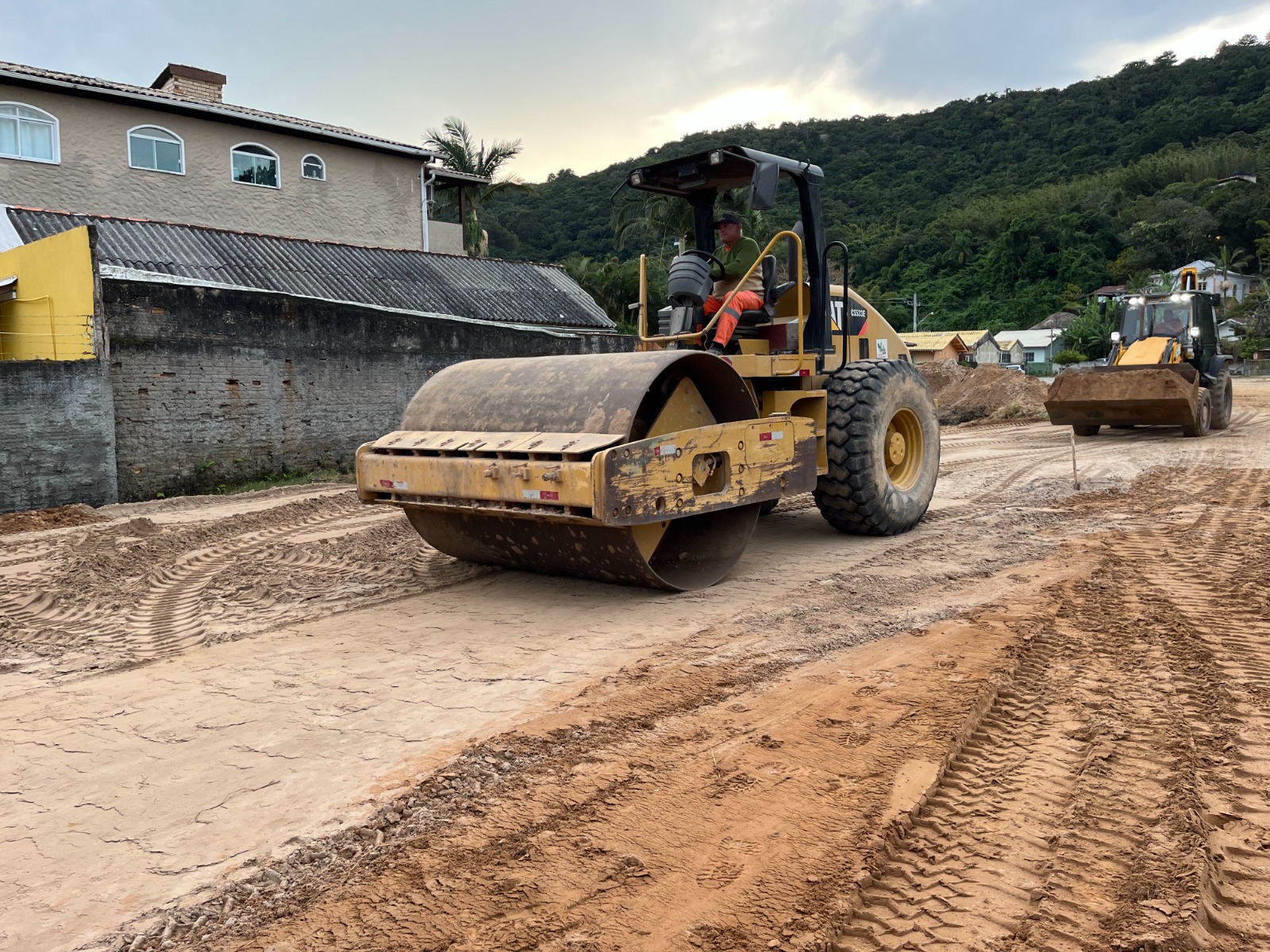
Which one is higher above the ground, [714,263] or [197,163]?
[197,163]

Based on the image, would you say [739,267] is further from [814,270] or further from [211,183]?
[211,183]

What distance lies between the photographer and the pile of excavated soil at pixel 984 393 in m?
22.5

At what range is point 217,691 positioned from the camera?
175 inches

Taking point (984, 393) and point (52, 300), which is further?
point (984, 393)

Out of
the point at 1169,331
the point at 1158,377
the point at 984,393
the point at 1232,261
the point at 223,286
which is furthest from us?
the point at 1232,261

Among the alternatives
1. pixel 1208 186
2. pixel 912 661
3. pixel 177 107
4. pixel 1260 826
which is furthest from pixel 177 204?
pixel 1208 186

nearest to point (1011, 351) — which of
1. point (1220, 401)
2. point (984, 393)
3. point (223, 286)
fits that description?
point (984, 393)

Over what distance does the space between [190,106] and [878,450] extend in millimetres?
18891

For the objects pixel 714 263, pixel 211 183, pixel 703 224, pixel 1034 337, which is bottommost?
pixel 714 263

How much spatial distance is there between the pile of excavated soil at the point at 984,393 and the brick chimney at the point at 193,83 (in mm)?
18443

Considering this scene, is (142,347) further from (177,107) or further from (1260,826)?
(1260,826)

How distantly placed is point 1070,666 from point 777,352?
3438 millimetres

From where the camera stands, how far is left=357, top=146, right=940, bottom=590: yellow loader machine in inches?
207

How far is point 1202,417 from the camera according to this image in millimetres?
15836
